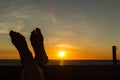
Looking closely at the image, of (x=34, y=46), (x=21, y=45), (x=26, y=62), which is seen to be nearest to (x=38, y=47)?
(x=34, y=46)

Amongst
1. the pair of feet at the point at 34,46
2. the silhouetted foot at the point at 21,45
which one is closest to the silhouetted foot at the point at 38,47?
the pair of feet at the point at 34,46

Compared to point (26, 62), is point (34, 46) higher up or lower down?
higher up

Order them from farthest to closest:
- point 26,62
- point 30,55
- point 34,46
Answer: point 34,46, point 30,55, point 26,62

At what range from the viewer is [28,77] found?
5570 millimetres

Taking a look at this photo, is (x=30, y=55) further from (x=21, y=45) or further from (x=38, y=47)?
(x=38, y=47)

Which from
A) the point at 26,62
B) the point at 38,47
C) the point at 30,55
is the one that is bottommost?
the point at 26,62

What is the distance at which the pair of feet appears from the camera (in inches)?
231

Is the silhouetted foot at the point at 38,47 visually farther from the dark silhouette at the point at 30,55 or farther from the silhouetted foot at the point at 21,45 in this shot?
the silhouetted foot at the point at 21,45

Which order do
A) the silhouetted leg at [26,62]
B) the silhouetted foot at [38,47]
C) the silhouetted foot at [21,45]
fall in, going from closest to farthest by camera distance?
the silhouetted leg at [26,62]
the silhouetted foot at [21,45]
the silhouetted foot at [38,47]

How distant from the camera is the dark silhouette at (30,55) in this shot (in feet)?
18.4

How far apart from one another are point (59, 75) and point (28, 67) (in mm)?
A: 6885

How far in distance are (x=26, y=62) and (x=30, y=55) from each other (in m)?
0.18

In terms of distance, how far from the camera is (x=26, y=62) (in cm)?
572

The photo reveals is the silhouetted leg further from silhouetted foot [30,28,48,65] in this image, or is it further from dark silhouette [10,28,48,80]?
silhouetted foot [30,28,48,65]
